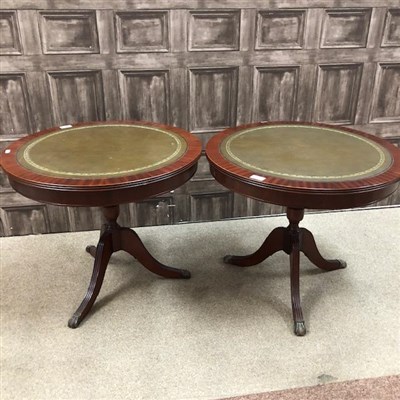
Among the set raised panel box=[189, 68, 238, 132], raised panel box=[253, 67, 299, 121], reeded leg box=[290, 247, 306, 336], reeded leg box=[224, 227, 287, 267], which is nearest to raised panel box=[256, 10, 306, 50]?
raised panel box=[253, 67, 299, 121]

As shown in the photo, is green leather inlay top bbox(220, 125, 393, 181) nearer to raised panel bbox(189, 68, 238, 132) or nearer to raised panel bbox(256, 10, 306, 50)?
raised panel bbox(189, 68, 238, 132)

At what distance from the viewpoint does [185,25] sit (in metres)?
2.25

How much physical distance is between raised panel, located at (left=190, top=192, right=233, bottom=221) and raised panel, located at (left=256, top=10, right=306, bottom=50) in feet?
3.03

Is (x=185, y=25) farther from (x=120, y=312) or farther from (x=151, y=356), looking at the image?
(x=151, y=356)

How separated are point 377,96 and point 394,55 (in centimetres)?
25

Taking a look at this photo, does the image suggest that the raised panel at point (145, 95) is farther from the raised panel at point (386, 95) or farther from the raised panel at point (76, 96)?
the raised panel at point (386, 95)

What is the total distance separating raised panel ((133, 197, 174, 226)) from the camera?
104 inches

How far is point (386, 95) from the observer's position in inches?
104

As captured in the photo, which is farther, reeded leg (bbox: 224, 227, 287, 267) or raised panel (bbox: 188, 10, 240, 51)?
raised panel (bbox: 188, 10, 240, 51)

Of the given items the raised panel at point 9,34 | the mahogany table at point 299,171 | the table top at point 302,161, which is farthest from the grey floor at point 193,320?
the raised panel at point 9,34

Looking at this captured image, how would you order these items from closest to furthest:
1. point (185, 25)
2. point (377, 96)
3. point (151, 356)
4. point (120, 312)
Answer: point (151, 356)
point (120, 312)
point (185, 25)
point (377, 96)

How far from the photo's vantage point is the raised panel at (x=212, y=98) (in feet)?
7.86

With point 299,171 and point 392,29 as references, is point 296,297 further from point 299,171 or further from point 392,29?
point 392,29

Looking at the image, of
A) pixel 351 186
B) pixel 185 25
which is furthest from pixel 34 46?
pixel 351 186
